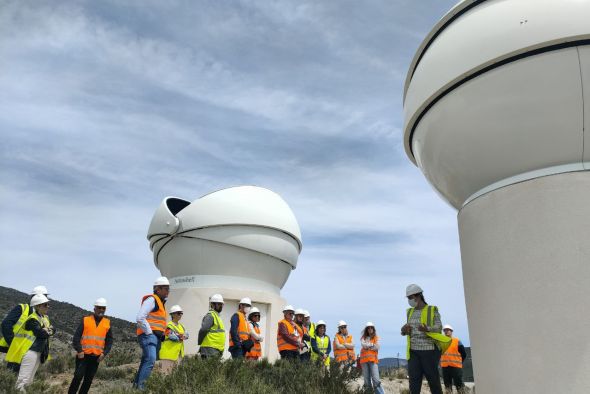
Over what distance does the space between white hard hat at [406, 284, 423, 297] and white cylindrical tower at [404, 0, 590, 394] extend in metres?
1.37

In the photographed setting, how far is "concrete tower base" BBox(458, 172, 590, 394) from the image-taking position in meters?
4.11

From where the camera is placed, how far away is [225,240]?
13234 mm

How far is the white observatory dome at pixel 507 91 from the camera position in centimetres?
434

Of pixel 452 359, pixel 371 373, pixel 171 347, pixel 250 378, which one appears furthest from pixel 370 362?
pixel 171 347

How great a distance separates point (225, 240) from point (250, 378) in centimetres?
753

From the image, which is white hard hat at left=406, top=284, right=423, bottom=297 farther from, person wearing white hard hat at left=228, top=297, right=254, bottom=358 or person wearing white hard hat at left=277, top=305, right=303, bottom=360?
person wearing white hard hat at left=228, top=297, right=254, bottom=358

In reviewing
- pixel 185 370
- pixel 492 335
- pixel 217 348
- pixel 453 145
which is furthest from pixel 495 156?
pixel 217 348

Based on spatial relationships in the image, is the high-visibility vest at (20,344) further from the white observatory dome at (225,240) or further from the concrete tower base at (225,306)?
the white observatory dome at (225,240)

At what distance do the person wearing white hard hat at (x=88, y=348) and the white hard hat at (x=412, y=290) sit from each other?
4094 mm

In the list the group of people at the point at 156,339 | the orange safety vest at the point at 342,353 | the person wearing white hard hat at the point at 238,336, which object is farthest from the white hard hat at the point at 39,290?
the orange safety vest at the point at 342,353

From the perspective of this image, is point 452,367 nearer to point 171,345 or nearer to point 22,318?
point 171,345

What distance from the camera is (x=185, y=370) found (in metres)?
6.00

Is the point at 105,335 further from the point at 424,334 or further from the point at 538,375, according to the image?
the point at 538,375

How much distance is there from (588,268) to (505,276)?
0.68 metres
